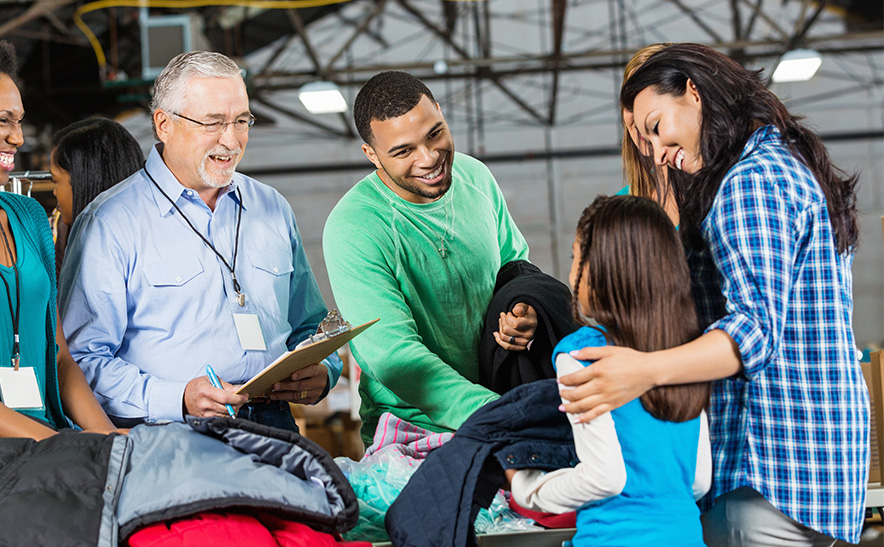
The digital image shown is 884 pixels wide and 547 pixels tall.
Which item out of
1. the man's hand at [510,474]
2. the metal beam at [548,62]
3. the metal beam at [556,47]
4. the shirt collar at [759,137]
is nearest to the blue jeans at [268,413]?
the man's hand at [510,474]

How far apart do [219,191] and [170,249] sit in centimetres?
21

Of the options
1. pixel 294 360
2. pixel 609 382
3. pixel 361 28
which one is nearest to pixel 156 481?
pixel 294 360

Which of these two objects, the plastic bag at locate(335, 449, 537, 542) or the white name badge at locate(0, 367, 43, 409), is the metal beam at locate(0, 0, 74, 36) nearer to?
the white name badge at locate(0, 367, 43, 409)

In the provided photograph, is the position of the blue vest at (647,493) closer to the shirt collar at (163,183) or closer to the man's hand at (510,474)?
the man's hand at (510,474)

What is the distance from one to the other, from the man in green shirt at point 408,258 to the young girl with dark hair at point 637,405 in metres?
0.52

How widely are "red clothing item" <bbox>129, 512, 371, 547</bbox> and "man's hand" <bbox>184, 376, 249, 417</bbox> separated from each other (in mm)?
395

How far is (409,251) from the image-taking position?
1971 millimetres

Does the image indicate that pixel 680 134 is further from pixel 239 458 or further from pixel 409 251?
pixel 239 458

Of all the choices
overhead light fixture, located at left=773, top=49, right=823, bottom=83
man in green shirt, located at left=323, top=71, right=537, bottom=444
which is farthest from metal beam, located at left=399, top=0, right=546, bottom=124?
man in green shirt, located at left=323, top=71, right=537, bottom=444

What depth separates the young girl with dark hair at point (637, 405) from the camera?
1277 mm

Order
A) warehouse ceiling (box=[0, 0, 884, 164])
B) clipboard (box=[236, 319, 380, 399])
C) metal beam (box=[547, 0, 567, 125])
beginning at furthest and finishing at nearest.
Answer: warehouse ceiling (box=[0, 0, 884, 164]), metal beam (box=[547, 0, 567, 125]), clipboard (box=[236, 319, 380, 399])

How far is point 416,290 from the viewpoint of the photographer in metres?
1.98

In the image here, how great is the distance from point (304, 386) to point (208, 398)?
0.79 feet

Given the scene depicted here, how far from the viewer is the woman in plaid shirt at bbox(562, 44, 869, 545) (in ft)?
4.21
